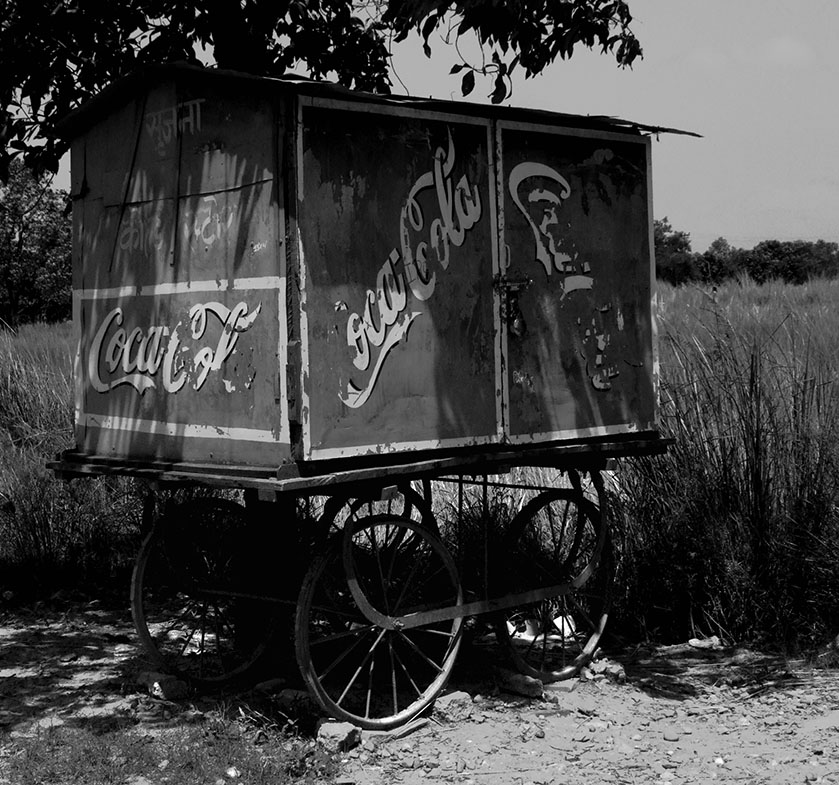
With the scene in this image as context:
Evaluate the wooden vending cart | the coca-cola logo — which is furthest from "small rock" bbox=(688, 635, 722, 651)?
the coca-cola logo

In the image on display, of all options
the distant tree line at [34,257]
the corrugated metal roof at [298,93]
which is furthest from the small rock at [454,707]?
the distant tree line at [34,257]

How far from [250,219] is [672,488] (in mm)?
3273

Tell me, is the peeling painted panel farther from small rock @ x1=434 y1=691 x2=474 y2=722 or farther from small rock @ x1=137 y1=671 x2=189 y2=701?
small rock @ x1=434 y1=691 x2=474 y2=722

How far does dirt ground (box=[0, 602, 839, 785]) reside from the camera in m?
4.68

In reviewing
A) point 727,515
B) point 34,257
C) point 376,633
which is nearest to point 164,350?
point 376,633

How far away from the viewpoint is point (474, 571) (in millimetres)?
6430

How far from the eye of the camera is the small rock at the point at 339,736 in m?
4.85

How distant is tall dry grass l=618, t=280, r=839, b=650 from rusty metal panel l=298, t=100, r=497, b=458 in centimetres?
193

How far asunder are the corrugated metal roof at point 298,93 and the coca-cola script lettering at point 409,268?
0.26 m

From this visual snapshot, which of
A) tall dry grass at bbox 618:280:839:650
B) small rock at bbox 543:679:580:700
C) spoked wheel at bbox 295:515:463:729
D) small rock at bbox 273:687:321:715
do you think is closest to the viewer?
spoked wheel at bbox 295:515:463:729

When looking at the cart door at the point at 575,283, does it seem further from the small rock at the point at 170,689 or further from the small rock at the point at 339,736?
the small rock at the point at 170,689

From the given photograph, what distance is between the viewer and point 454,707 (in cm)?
530

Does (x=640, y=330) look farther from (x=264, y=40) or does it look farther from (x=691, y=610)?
(x=264, y=40)

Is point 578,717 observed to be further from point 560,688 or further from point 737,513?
point 737,513
